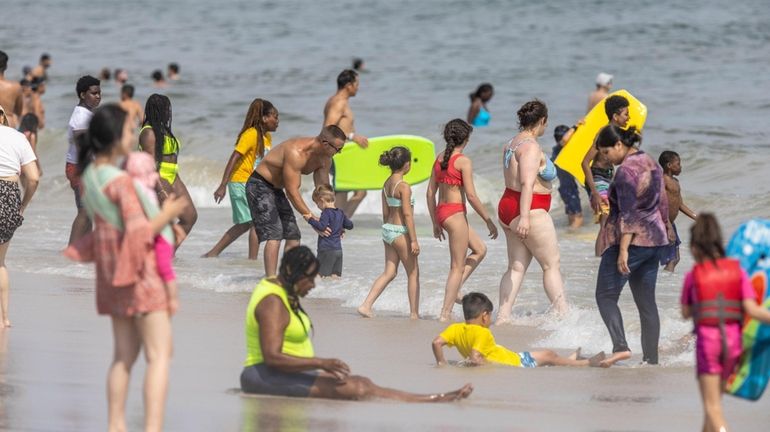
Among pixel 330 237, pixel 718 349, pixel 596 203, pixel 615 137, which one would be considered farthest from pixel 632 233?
pixel 330 237

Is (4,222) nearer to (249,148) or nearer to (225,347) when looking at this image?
(225,347)

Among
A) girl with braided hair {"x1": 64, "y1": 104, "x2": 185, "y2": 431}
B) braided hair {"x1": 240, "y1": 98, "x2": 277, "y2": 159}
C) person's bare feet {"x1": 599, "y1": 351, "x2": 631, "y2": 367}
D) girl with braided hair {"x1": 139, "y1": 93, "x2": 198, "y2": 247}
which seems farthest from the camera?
braided hair {"x1": 240, "y1": 98, "x2": 277, "y2": 159}

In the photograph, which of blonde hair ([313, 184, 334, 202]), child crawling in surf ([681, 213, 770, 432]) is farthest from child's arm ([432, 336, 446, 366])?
blonde hair ([313, 184, 334, 202])

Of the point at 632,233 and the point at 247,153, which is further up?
the point at 632,233

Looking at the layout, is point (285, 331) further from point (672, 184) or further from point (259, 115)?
point (259, 115)

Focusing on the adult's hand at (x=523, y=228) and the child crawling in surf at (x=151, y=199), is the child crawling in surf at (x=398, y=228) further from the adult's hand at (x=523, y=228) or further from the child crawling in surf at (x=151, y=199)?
the child crawling in surf at (x=151, y=199)

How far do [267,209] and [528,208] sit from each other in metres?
2.14

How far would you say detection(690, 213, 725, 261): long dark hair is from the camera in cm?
521

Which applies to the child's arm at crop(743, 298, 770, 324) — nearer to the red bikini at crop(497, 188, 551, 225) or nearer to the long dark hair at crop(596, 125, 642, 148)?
the long dark hair at crop(596, 125, 642, 148)

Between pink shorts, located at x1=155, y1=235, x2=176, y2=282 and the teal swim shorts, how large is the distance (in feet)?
19.2

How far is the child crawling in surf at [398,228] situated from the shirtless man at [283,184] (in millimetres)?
566

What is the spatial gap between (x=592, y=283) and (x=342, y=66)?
76.1 ft

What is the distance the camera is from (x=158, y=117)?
10.2 meters

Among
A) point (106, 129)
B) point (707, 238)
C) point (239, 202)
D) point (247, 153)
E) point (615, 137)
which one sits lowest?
point (239, 202)
